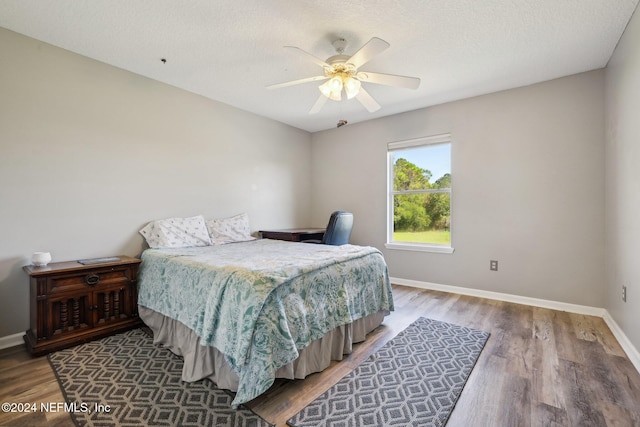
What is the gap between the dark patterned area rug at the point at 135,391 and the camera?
144 centimetres

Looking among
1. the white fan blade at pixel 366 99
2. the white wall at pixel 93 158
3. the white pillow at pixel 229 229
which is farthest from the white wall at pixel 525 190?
the white wall at pixel 93 158

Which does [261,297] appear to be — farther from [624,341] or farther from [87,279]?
[624,341]

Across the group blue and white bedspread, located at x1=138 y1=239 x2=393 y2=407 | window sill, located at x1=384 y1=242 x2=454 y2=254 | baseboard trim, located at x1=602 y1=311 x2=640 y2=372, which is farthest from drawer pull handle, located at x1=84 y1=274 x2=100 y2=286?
baseboard trim, located at x1=602 y1=311 x2=640 y2=372

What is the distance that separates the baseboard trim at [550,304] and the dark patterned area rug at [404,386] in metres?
0.90

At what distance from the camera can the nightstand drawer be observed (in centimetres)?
213

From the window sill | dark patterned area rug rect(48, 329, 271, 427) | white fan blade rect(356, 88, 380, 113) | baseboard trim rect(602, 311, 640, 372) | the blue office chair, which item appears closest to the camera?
dark patterned area rug rect(48, 329, 271, 427)

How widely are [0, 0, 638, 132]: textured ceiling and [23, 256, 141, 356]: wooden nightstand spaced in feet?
6.10

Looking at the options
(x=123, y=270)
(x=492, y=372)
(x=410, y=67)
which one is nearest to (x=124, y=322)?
(x=123, y=270)

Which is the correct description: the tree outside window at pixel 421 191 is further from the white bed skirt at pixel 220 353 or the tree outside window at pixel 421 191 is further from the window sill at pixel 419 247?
the white bed skirt at pixel 220 353

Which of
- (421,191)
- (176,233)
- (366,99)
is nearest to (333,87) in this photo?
(366,99)

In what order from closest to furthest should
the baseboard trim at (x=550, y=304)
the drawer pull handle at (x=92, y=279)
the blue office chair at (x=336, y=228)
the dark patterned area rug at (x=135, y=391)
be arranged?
the dark patterned area rug at (x=135, y=391), the baseboard trim at (x=550, y=304), the drawer pull handle at (x=92, y=279), the blue office chair at (x=336, y=228)

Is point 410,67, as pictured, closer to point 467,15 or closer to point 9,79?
point 467,15

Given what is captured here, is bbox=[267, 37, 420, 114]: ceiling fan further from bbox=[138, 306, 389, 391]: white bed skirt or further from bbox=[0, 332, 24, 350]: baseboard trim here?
bbox=[0, 332, 24, 350]: baseboard trim

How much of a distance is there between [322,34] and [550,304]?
11.6 feet
